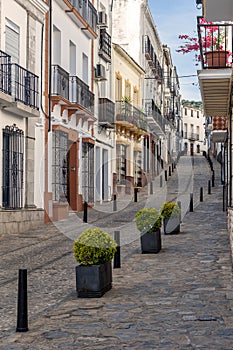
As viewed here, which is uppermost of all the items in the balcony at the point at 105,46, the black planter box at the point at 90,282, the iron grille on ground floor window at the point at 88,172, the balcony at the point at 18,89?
the balcony at the point at 105,46

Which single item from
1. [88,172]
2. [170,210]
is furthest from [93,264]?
[88,172]

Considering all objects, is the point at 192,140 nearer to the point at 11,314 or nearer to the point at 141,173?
the point at 141,173

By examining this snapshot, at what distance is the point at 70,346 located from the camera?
5.64m

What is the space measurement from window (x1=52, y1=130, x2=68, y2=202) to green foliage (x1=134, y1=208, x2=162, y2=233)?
7.93m

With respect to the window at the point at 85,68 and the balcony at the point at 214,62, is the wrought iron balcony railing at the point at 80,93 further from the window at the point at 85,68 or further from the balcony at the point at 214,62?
the balcony at the point at 214,62

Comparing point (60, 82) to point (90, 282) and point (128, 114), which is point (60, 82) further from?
point (90, 282)

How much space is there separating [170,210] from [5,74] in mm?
5217

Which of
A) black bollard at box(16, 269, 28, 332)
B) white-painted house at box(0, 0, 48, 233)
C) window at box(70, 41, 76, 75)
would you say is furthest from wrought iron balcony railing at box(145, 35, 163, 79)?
black bollard at box(16, 269, 28, 332)

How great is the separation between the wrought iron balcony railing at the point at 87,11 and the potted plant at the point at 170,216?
950 centimetres

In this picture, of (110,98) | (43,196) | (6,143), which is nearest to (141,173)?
(110,98)

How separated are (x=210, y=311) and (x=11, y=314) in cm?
226

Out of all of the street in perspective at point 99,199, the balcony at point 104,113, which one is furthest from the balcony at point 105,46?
the balcony at point 104,113

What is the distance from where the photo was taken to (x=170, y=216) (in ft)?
51.0

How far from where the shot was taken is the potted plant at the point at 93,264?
7.96 metres
